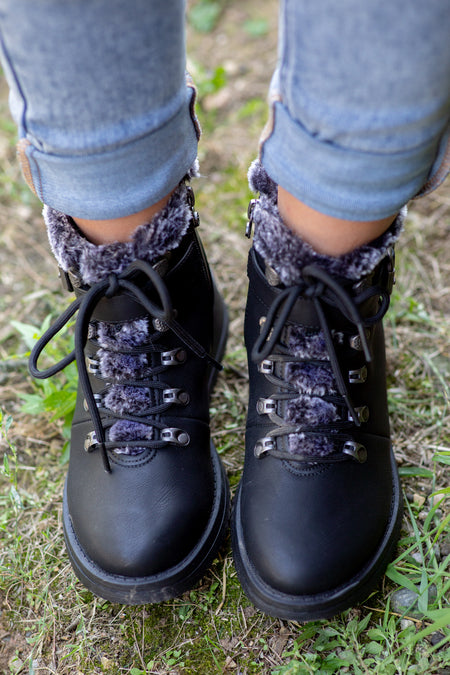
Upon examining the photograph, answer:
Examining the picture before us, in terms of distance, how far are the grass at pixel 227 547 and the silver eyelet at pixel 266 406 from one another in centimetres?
26

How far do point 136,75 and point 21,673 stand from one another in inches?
42.6

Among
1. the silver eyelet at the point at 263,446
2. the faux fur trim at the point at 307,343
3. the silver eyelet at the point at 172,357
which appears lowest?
the silver eyelet at the point at 263,446

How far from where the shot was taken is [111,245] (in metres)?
1.00

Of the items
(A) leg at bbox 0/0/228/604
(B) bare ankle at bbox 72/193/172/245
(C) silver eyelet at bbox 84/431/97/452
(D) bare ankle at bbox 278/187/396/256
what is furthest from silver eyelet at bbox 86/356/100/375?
(D) bare ankle at bbox 278/187/396/256

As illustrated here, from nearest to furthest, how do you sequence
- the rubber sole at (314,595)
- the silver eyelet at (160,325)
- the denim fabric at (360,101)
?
the denim fabric at (360,101) < the rubber sole at (314,595) < the silver eyelet at (160,325)

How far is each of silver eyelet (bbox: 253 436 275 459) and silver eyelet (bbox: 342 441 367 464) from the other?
0.14m

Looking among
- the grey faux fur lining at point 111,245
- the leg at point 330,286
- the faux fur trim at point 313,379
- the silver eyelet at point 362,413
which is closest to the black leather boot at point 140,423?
the grey faux fur lining at point 111,245

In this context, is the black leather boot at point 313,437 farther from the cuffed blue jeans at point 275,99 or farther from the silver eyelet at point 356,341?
the cuffed blue jeans at point 275,99

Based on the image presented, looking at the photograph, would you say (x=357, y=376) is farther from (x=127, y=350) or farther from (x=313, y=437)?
(x=127, y=350)

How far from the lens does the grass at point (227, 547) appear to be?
102 centimetres

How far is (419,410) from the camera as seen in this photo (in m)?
1.38

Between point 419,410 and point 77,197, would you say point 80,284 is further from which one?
point 419,410

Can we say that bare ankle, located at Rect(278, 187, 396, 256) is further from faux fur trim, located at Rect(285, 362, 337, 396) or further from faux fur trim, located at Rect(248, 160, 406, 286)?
faux fur trim, located at Rect(285, 362, 337, 396)

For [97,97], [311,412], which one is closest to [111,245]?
[97,97]
